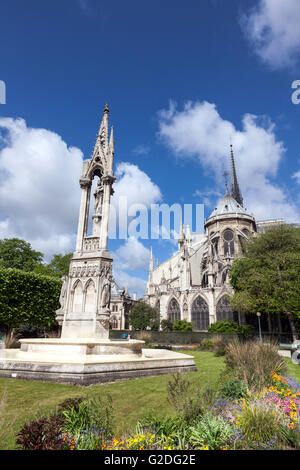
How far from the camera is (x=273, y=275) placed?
27.4 meters

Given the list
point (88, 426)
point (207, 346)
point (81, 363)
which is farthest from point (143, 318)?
point (88, 426)

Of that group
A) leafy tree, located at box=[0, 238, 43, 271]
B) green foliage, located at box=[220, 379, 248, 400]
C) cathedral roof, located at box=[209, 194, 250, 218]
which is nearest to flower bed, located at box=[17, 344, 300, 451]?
green foliage, located at box=[220, 379, 248, 400]

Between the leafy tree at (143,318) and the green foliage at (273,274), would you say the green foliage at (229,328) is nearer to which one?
the green foliage at (273,274)

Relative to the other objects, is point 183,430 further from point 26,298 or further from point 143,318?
point 143,318

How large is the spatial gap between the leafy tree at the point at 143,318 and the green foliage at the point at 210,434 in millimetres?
40562

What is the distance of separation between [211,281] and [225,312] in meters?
5.82

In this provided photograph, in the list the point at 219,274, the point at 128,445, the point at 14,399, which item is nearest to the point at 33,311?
the point at 14,399

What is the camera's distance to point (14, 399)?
20.3 ft

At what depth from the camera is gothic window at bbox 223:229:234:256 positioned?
55719mm

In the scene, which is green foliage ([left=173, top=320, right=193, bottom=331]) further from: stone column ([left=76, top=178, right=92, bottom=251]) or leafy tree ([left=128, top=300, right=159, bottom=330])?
stone column ([left=76, top=178, right=92, bottom=251])

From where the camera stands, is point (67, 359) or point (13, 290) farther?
point (13, 290)

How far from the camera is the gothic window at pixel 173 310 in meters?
50.8
